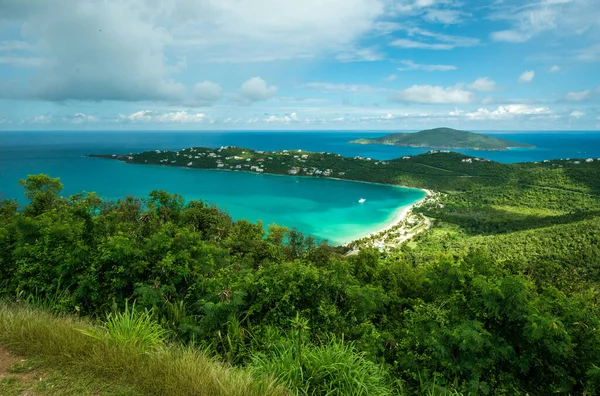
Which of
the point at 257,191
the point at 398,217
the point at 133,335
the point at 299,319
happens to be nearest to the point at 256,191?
the point at 257,191

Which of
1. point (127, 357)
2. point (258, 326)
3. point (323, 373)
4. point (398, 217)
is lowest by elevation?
point (398, 217)

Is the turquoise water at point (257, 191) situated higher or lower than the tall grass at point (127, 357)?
lower

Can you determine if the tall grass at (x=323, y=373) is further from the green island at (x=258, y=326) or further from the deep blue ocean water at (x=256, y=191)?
the deep blue ocean water at (x=256, y=191)

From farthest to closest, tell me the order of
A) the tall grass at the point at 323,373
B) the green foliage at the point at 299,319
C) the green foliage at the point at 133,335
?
the green foliage at the point at 299,319 → the green foliage at the point at 133,335 → the tall grass at the point at 323,373

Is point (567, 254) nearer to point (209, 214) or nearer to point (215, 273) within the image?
point (209, 214)

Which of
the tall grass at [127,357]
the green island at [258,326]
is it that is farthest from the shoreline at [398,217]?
the tall grass at [127,357]

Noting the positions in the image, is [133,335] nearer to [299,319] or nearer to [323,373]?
[323,373]

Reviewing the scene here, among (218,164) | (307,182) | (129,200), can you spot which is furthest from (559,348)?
(218,164)
